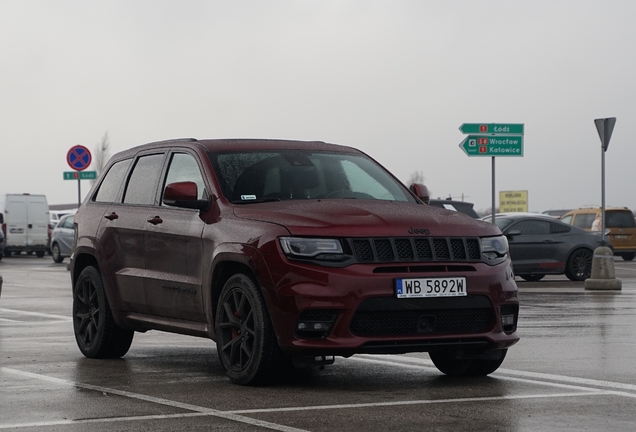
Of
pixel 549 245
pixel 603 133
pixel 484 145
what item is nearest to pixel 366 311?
pixel 603 133

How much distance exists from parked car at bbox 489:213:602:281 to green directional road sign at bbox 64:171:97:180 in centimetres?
1408

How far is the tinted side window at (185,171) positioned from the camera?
942 cm

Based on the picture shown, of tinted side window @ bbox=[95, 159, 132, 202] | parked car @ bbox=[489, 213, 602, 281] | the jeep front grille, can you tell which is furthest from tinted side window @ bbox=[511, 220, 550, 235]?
the jeep front grille

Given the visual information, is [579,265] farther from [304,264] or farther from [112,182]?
[304,264]

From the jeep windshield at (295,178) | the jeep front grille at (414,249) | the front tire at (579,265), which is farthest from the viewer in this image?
the front tire at (579,265)

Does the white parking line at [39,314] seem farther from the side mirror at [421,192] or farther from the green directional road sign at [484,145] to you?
the green directional road sign at [484,145]

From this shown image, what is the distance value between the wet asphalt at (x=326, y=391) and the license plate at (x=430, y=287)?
64 cm

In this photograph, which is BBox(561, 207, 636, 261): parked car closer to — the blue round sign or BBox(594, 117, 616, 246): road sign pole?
the blue round sign

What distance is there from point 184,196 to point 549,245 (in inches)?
688

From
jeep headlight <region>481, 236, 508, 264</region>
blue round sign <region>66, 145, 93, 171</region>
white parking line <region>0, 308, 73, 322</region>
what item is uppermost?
blue round sign <region>66, 145, 93, 171</region>

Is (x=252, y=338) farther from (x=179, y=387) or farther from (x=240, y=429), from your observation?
(x=240, y=429)

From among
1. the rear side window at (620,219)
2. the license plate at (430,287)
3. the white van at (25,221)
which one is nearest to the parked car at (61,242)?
the white van at (25,221)

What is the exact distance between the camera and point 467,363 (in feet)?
29.8

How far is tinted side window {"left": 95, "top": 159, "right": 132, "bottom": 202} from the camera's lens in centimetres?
1095
